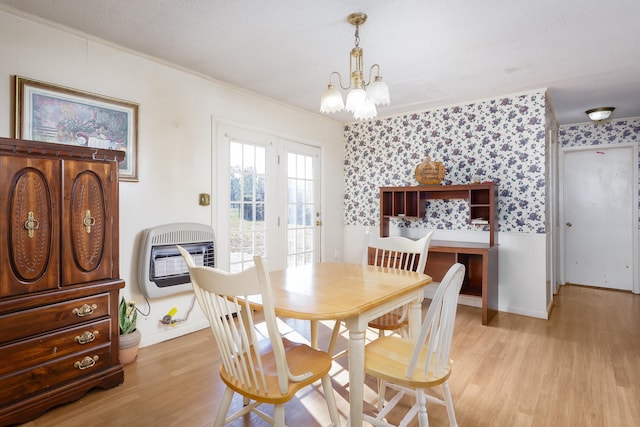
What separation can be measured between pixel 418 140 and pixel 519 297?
2158 mm

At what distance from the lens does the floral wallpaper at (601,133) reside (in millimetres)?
4520

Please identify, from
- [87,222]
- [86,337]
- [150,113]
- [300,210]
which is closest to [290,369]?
[86,337]

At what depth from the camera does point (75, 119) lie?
2.45 m

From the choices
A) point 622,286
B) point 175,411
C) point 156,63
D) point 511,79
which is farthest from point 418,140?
point 175,411

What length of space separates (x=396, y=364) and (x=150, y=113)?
2658 millimetres

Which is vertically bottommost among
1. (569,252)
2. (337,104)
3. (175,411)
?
(175,411)

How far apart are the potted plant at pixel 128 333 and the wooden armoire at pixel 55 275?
0.27 metres

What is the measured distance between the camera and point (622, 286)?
4.71m

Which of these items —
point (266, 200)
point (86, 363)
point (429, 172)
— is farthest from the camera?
point (429, 172)

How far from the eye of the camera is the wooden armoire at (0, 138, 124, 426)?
1.78 meters

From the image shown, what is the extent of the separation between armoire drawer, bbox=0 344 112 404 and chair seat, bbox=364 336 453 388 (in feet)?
5.40

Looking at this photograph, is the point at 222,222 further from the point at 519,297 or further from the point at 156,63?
the point at 519,297

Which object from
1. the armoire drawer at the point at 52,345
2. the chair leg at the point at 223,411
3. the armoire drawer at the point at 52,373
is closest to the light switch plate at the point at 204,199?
the armoire drawer at the point at 52,345

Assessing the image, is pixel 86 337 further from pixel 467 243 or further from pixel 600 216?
pixel 600 216
